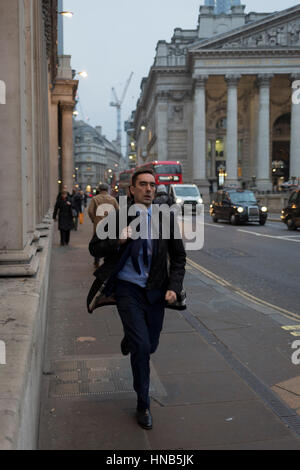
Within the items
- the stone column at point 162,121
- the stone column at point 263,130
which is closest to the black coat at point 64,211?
the stone column at point 263,130

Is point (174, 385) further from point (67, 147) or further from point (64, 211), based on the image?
point (67, 147)

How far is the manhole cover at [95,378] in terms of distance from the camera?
4.71 metres

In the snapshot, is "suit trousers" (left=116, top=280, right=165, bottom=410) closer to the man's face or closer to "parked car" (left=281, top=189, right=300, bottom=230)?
the man's face

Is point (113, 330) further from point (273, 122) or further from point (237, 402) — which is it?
point (273, 122)

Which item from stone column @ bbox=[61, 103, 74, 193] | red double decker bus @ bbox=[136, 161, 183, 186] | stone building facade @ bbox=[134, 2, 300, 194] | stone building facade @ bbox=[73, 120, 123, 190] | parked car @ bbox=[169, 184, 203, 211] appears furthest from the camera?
stone building facade @ bbox=[73, 120, 123, 190]

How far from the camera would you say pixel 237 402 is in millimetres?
4473

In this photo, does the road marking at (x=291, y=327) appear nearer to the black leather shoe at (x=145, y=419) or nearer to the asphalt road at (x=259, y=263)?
the asphalt road at (x=259, y=263)

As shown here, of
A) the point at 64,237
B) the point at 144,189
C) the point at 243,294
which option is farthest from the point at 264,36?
the point at 144,189

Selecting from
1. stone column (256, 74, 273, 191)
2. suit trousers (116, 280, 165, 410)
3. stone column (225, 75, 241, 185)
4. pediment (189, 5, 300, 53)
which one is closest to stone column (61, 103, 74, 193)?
stone column (225, 75, 241, 185)

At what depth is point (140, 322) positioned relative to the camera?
13.0ft

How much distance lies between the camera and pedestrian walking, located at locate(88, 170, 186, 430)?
3.97 m

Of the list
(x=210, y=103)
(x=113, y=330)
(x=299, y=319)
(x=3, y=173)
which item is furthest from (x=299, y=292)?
(x=210, y=103)

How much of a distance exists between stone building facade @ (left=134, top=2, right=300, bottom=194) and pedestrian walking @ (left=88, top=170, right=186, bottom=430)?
199ft

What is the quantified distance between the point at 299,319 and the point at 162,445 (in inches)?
175
